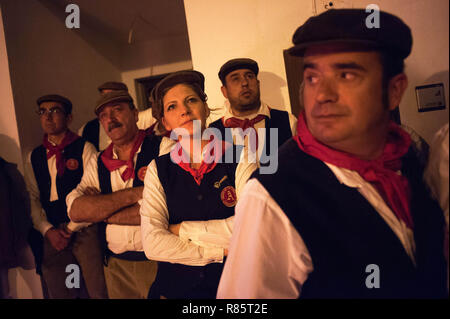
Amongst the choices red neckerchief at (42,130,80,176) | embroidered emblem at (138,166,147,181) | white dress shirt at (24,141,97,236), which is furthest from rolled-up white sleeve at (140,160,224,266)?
red neckerchief at (42,130,80,176)

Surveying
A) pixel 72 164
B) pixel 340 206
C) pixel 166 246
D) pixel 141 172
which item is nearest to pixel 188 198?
pixel 166 246

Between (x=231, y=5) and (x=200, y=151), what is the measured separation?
59cm

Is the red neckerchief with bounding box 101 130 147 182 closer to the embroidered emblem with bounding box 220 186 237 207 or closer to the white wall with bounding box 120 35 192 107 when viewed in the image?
the embroidered emblem with bounding box 220 186 237 207

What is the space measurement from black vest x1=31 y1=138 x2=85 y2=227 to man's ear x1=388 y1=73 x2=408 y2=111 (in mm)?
1325

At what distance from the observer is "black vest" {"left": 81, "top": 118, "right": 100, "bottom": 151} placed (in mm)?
1691

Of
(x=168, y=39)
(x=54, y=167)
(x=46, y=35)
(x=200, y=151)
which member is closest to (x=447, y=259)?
(x=200, y=151)

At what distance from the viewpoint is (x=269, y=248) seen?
64cm

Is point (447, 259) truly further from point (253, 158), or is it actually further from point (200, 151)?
point (200, 151)

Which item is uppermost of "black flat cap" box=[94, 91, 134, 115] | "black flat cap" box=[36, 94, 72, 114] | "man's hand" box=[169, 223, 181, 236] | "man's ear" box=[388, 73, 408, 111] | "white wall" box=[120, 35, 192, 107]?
"white wall" box=[120, 35, 192, 107]

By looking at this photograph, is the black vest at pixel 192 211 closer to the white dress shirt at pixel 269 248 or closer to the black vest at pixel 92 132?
the white dress shirt at pixel 269 248

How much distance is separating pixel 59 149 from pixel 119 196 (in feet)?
1.84

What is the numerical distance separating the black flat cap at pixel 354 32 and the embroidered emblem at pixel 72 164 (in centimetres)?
122

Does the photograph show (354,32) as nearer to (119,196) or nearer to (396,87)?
(396,87)

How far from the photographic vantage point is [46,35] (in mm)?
1737
